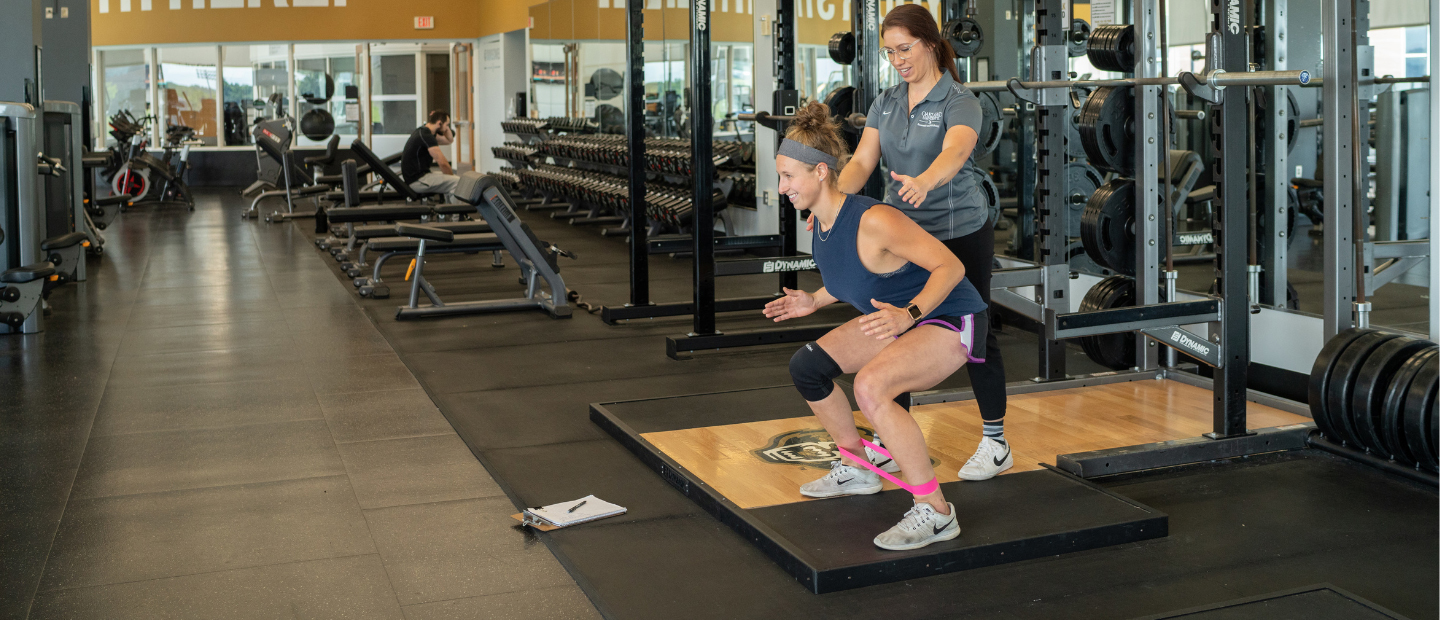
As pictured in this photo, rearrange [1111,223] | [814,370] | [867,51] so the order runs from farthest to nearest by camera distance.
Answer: [867,51] → [1111,223] → [814,370]

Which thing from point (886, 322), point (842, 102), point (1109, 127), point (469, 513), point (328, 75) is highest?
point (328, 75)

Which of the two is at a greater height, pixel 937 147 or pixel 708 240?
pixel 937 147

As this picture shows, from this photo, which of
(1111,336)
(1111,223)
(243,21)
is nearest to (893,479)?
(1111,223)

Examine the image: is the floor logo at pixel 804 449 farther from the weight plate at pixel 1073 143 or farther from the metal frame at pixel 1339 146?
the weight plate at pixel 1073 143

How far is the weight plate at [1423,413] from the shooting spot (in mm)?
2994

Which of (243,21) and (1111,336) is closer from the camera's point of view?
(1111,336)

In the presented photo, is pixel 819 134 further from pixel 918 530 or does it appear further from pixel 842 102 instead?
pixel 842 102

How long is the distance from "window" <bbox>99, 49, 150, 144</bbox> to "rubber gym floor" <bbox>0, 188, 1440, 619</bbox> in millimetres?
13074

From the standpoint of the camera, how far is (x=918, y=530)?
2.54m

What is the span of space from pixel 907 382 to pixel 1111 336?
2042 millimetres

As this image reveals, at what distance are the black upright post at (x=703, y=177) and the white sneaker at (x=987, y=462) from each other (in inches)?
88.2

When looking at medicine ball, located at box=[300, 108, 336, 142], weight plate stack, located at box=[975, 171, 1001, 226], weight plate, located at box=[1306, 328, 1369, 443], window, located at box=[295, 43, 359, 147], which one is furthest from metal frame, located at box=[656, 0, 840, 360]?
window, located at box=[295, 43, 359, 147]

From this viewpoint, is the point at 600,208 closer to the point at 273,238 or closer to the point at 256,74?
the point at 273,238

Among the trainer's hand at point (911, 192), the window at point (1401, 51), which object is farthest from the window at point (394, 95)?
the trainer's hand at point (911, 192)
